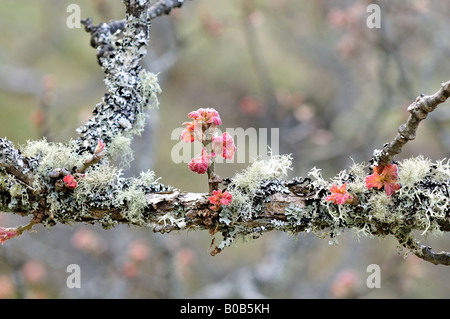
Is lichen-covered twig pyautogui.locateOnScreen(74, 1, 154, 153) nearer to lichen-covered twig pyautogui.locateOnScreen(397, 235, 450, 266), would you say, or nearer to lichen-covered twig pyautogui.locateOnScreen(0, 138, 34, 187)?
lichen-covered twig pyautogui.locateOnScreen(0, 138, 34, 187)

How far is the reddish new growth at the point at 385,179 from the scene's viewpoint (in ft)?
3.99

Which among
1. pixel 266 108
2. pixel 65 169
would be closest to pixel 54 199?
pixel 65 169

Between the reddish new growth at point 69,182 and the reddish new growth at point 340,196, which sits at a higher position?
the reddish new growth at point 69,182

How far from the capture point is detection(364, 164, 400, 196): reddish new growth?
1.21 meters

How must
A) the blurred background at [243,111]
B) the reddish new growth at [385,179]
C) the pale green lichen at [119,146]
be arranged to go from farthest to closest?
1. the blurred background at [243,111]
2. the pale green lichen at [119,146]
3. the reddish new growth at [385,179]

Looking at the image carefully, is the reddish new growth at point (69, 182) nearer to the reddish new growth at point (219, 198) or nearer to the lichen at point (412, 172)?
the reddish new growth at point (219, 198)

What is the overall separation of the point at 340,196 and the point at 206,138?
417 mm

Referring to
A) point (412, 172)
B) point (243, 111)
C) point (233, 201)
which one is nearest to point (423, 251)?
point (412, 172)

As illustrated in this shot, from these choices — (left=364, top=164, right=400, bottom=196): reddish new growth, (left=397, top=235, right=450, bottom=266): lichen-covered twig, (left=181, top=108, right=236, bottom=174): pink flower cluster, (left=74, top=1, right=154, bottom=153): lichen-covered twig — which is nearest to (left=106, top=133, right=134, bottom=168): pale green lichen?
(left=74, top=1, right=154, bottom=153): lichen-covered twig

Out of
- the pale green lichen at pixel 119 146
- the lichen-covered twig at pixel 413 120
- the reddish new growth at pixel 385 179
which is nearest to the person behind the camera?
the lichen-covered twig at pixel 413 120

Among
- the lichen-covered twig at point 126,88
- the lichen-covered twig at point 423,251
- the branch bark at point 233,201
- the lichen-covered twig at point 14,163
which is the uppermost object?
the lichen-covered twig at point 126,88

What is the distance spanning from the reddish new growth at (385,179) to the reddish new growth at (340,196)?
63 mm

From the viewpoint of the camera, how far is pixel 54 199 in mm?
1339

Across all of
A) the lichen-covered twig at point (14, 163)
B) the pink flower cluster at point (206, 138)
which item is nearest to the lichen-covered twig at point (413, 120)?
the pink flower cluster at point (206, 138)
